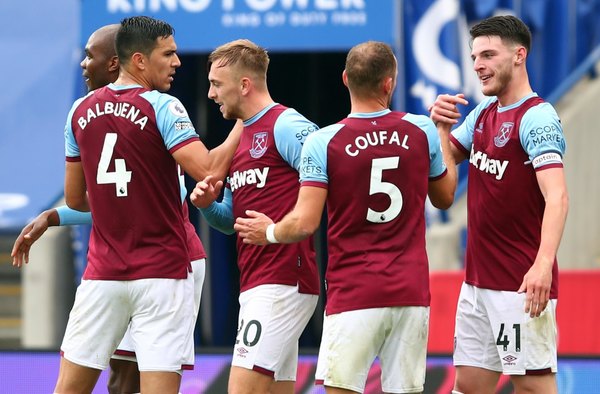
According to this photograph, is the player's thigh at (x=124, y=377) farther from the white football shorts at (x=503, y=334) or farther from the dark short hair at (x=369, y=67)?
the dark short hair at (x=369, y=67)

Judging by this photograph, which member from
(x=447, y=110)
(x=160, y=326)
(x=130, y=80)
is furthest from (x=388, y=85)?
(x=160, y=326)

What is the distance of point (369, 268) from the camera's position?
601cm

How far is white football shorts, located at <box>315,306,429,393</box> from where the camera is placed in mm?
6000

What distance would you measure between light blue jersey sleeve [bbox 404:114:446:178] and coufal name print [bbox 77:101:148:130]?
1.21 m

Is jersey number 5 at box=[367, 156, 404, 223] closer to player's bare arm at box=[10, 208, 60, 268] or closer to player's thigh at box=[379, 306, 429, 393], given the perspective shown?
player's thigh at box=[379, 306, 429, 393]

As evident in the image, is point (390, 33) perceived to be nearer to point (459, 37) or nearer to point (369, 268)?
point (459, 37)

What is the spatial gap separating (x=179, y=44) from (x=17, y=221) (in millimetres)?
2423

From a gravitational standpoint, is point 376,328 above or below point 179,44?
below

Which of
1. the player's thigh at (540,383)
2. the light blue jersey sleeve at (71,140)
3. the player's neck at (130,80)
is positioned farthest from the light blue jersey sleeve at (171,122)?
the player's thigh at (540,383)

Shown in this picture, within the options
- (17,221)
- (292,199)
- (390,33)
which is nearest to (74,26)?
(17,221)

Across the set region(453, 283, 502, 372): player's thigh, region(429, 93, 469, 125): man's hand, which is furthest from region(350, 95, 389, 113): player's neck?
region(453, 283, 502, 372): player's thigh

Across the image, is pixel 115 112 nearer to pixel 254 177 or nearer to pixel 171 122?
→ pixel 171 122

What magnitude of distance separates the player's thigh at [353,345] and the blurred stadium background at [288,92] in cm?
412

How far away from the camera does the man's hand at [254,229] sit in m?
6.10
